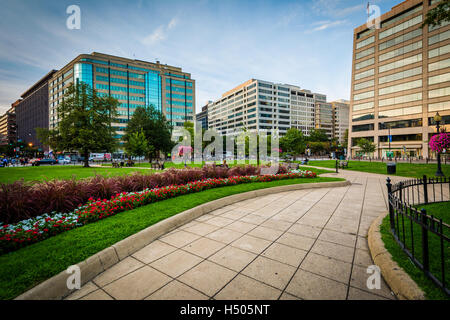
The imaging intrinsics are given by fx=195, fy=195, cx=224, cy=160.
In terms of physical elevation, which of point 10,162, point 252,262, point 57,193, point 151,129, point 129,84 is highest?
point 129,84

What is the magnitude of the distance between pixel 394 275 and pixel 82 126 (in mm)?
35612

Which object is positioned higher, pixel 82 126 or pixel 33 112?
pixel 33 112

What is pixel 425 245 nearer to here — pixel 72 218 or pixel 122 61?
pixel 72 218

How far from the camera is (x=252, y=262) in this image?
360 cm

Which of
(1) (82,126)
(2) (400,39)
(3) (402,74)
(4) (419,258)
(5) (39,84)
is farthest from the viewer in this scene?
(5) (39,84)

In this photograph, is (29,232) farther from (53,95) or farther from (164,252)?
(53,95)

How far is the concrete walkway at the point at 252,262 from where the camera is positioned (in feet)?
9.30

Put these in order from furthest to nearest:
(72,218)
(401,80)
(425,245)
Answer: (401,80), (72,218), (425,245)

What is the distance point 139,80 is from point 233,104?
6149 centimetres

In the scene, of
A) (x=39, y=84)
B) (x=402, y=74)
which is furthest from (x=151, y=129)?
(x=39, y=84)

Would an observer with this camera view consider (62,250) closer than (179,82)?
Yes
